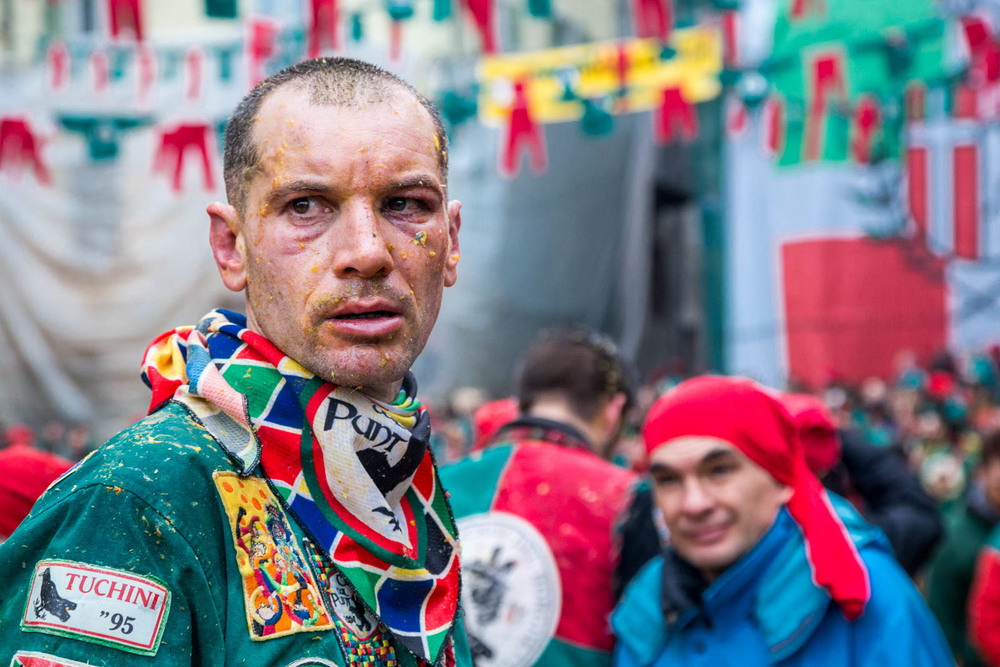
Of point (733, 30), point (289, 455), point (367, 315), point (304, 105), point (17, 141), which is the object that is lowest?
point (289, 455)

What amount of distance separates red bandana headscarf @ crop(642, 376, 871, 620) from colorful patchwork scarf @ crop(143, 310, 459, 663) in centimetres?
145

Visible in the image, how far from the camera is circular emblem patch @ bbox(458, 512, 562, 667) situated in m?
2.71

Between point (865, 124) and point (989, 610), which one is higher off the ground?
point (865, 124)

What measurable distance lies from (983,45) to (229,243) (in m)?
7.43

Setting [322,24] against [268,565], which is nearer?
[268,565]

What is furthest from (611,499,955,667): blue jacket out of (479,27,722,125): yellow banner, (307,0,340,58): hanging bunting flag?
(479,27,722,125): yellow banner

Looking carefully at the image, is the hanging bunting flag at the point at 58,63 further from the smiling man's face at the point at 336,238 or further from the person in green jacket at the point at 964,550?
the smiling man's face at the point at 336,238

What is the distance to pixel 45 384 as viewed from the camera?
1223 centimetres

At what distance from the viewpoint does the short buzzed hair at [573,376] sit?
3178 mm

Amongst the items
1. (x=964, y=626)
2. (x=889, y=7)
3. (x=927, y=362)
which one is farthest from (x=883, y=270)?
(x=964, y=626)

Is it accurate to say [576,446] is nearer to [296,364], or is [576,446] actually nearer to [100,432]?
[296,364]

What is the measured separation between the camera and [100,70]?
1046 cm

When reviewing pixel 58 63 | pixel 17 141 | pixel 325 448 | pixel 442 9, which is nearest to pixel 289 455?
pixel 325 448

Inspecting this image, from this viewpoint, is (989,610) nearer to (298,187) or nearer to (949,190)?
(298,187)
